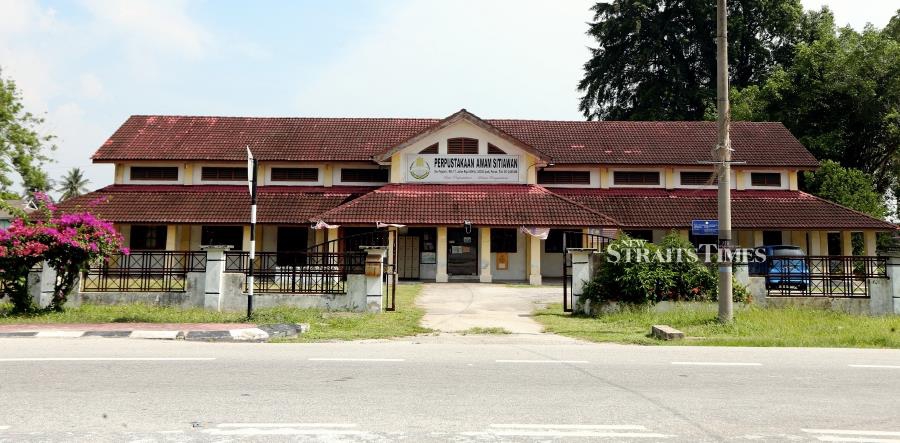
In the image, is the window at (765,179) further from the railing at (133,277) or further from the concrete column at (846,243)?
the railing at (133,277)

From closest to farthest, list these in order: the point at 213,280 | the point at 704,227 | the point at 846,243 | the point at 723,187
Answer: the point at 723,187 → the point at 213,280 → the point at 704,227 → the point at 846,243

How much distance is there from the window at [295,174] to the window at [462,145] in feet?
21.6

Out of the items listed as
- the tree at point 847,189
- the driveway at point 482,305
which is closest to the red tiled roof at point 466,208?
the driveway at point 482,305

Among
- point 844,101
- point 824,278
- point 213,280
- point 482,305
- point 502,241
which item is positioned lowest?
point 482,305

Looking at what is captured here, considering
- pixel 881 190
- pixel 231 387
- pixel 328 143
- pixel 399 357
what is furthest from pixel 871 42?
pixel 231 387

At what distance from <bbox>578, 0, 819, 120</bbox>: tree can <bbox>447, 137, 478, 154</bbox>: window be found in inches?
836

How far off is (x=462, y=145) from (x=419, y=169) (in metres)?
2.14


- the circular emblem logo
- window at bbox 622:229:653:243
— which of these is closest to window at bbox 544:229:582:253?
window at bbox 622:229:653:243

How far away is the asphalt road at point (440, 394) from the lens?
4660mm

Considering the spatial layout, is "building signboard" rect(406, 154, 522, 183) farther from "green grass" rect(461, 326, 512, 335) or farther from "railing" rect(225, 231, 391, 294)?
"green grass" rect(461, 326, 512, 335)

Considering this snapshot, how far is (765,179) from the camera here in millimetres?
27859

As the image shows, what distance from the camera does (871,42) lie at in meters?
31.4

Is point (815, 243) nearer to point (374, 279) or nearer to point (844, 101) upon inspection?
point (844, 101)

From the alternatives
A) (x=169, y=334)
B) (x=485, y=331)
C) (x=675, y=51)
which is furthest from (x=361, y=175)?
(x=675, y=51)
